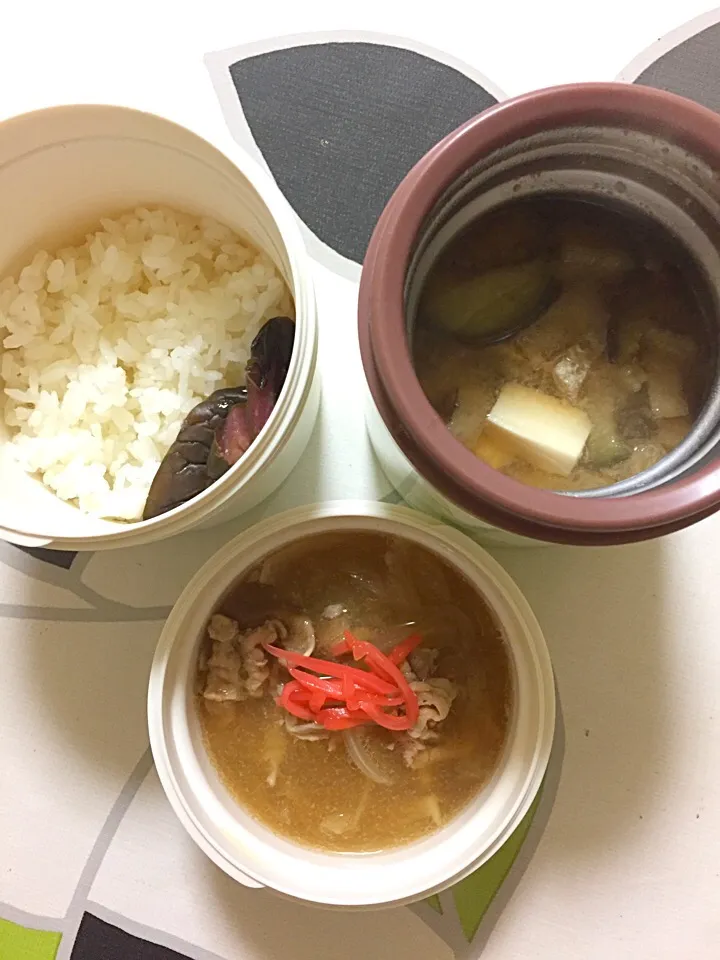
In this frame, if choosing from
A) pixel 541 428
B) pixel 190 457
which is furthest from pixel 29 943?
pixel 541 428

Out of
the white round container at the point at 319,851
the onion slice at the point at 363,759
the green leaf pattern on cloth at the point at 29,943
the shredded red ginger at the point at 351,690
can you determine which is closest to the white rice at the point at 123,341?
the white round container at the point at 319,851

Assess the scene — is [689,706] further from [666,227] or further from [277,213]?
[277,213]

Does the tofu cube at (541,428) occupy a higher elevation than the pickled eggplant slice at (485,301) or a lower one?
lower

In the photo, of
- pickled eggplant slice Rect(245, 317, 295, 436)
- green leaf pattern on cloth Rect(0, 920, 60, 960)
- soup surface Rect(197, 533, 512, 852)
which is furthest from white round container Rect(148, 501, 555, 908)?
green leaf pattern on cloth Rect(0, 920, 60, 960)

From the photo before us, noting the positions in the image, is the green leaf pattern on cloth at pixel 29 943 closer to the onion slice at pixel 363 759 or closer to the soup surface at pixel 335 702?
the soup surface at pixel 335 702

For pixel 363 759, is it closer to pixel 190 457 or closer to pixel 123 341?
pixel 190 457

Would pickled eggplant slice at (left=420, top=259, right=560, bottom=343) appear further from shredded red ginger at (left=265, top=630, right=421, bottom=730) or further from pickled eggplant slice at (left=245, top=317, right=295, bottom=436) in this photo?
shredded red ginger at (left=265, top=630, right=421, bottom=730)
